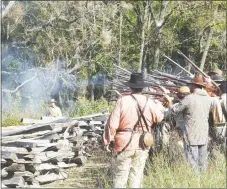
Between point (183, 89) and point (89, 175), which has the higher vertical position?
point (183, 89)

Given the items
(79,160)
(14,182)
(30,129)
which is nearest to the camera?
(14,182)

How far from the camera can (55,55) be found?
3209 centimetres

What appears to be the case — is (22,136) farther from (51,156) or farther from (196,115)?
(196,115)

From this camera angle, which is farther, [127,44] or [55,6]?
[127,44]

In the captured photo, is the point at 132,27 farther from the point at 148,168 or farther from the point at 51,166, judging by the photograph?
the point at 148,168

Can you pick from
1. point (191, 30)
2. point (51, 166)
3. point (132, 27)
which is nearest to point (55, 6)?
point (132, 27)

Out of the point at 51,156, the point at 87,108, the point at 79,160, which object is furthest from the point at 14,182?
the point at 87,108

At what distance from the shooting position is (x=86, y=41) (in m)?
31.6

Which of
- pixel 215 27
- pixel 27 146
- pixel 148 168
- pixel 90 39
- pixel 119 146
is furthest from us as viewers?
pixel 90 39

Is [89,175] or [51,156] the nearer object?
[89,175]

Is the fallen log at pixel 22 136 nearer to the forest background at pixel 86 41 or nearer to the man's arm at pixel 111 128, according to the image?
the man's arm at pixel 111 128

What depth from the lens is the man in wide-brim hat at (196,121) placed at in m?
8.49

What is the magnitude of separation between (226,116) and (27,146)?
378cm

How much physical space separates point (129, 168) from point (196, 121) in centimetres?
182
